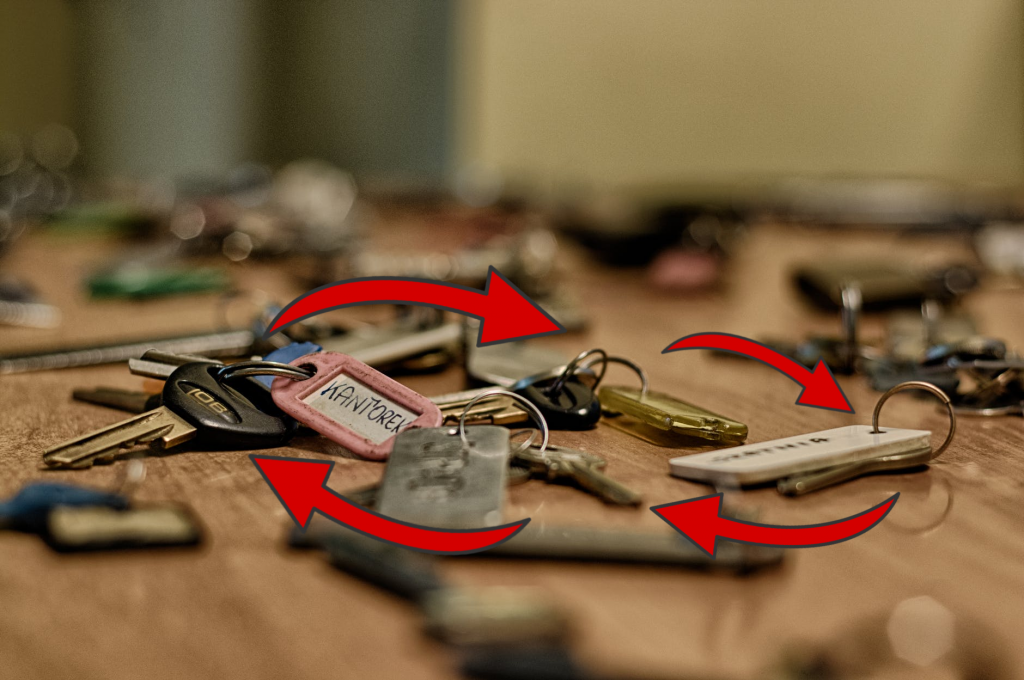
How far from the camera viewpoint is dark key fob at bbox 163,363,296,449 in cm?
62

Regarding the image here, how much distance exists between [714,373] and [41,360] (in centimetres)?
63

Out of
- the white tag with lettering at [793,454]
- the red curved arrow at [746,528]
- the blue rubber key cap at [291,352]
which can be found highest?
the blue rubber key cap at [291,352]

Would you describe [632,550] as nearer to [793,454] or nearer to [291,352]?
[793,454]

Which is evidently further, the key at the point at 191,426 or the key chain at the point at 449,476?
the key at the point at 191,426

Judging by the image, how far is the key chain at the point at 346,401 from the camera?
615mm

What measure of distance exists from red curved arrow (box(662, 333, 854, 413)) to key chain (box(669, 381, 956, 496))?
0.42ft

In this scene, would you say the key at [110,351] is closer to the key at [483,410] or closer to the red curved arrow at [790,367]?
the key at [483,410]

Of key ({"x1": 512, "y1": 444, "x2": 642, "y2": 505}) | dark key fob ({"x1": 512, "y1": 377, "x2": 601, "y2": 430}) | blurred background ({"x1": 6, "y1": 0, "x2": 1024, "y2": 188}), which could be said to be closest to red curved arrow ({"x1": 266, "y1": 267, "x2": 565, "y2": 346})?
dark key fob ({"x1": 512, "y1": 377, "x2": 601, "y2": 430})

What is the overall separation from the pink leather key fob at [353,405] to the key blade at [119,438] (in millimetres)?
67

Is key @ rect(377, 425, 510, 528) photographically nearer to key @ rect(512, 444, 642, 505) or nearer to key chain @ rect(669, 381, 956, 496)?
key @ rect(512, 444, 642, 505)

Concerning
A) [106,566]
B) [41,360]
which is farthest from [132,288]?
[106,566]

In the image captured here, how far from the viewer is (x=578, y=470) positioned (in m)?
0.58

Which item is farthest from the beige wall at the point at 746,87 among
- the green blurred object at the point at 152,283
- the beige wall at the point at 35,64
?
the green blurred object at the point at 152,283

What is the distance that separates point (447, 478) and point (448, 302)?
1.29ft
